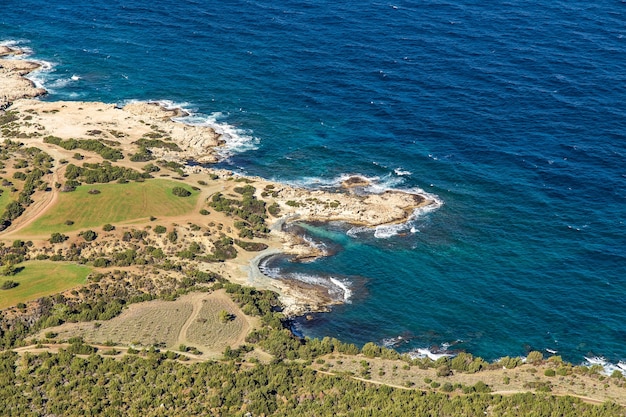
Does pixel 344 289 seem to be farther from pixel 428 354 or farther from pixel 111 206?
pixel 111 206

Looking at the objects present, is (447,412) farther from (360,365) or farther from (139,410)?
(139,410)

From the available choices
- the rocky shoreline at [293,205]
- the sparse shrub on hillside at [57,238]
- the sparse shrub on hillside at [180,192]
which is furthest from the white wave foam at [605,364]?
the sparse shrub on hillside at [57,238]

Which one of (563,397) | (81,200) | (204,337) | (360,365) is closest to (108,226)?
(81,200)

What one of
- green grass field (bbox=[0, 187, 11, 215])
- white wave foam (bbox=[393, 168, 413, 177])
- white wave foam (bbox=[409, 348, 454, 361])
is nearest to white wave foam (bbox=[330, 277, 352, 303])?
white wave foam (bbox=[409, 348, 454, 361])

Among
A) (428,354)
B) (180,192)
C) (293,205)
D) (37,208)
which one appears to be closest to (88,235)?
(37,208)

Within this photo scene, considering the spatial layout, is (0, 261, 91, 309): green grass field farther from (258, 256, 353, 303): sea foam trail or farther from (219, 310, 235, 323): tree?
(258, 256, 353, 303): sea foam trail

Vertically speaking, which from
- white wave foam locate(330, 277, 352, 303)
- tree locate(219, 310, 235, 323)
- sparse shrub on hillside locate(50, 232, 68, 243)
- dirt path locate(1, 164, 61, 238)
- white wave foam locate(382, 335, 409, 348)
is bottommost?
white wave foam locate(382, 335, 409, 348)
